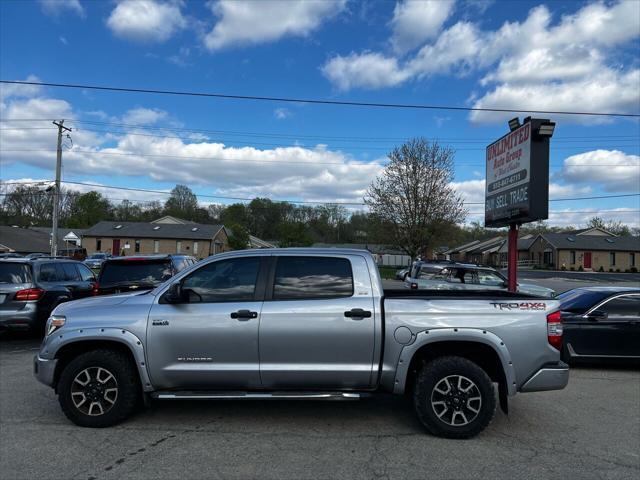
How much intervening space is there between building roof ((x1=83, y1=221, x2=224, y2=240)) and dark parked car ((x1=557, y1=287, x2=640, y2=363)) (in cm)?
6344

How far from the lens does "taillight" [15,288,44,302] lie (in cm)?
931

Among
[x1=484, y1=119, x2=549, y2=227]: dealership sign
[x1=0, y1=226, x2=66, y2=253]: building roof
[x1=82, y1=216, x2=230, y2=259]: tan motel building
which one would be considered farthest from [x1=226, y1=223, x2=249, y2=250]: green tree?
[x1=484, y1=119, x2=549, y2=227]: dealership sign

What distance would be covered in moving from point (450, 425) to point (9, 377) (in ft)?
20.3

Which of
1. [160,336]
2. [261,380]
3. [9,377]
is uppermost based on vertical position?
[160,336]

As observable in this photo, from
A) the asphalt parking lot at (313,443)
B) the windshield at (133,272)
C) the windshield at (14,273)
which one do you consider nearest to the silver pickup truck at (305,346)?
the asphalt parking lot at (313,443)

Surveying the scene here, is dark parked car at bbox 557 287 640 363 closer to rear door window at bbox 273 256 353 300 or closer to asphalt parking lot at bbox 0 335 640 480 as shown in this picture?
asphalt parking lot at bbox 0 335 640 480

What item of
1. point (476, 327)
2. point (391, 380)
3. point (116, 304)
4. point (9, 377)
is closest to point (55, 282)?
point (9, 377)

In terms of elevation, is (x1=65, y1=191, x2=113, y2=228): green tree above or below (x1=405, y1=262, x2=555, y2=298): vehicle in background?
above

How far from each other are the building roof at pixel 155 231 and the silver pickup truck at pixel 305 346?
64.7 m

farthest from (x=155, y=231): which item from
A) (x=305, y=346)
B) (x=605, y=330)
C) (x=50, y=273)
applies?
(x=305, y=346)

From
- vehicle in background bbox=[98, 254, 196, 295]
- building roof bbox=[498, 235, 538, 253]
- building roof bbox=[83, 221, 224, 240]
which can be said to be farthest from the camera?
building roof bbox=[498, 235, 538, 253]

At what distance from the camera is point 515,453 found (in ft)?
14.7

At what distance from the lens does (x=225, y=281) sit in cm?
505

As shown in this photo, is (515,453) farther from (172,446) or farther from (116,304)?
(116,304)
